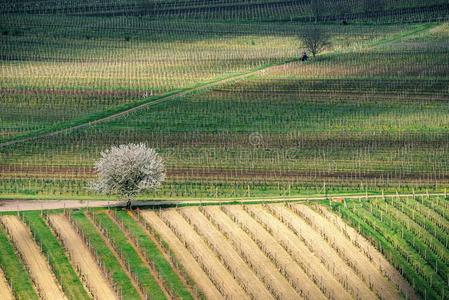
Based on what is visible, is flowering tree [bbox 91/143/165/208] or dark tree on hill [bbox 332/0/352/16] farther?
dark tree on hill [bbox 332/0/352/16]

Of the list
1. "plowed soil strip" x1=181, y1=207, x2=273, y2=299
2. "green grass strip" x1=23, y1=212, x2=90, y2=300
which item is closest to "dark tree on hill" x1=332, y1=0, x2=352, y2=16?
"plowed soil strip" x1=181, y1=207, x2=273, y2=299

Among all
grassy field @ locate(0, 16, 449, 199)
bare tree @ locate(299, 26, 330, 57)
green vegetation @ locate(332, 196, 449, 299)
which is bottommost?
green vegetation @ locate(332, 196, 449, 299)

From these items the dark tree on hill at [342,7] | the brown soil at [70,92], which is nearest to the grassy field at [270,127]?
the brown soil at [70,92]

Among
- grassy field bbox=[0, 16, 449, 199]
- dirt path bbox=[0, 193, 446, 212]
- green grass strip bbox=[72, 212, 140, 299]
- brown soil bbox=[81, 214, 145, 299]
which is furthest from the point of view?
grassy field bbox=[0, 16, 449, 199]

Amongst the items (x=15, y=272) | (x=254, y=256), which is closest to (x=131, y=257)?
(x=15, y=272)

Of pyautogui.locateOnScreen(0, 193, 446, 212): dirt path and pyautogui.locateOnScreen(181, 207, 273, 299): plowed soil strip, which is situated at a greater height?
pyautogui.locateOnScreen(0, 193, 446, 212): dirt path

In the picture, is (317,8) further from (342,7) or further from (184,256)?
(184,256)

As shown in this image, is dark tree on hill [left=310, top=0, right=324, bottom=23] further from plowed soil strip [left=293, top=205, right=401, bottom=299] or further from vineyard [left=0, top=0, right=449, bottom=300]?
plowed soil strip [left=293, top=205, right=401, bottom=299]

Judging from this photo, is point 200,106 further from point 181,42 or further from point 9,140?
point 181,42

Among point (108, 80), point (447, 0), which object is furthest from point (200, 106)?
point (447, 0)
